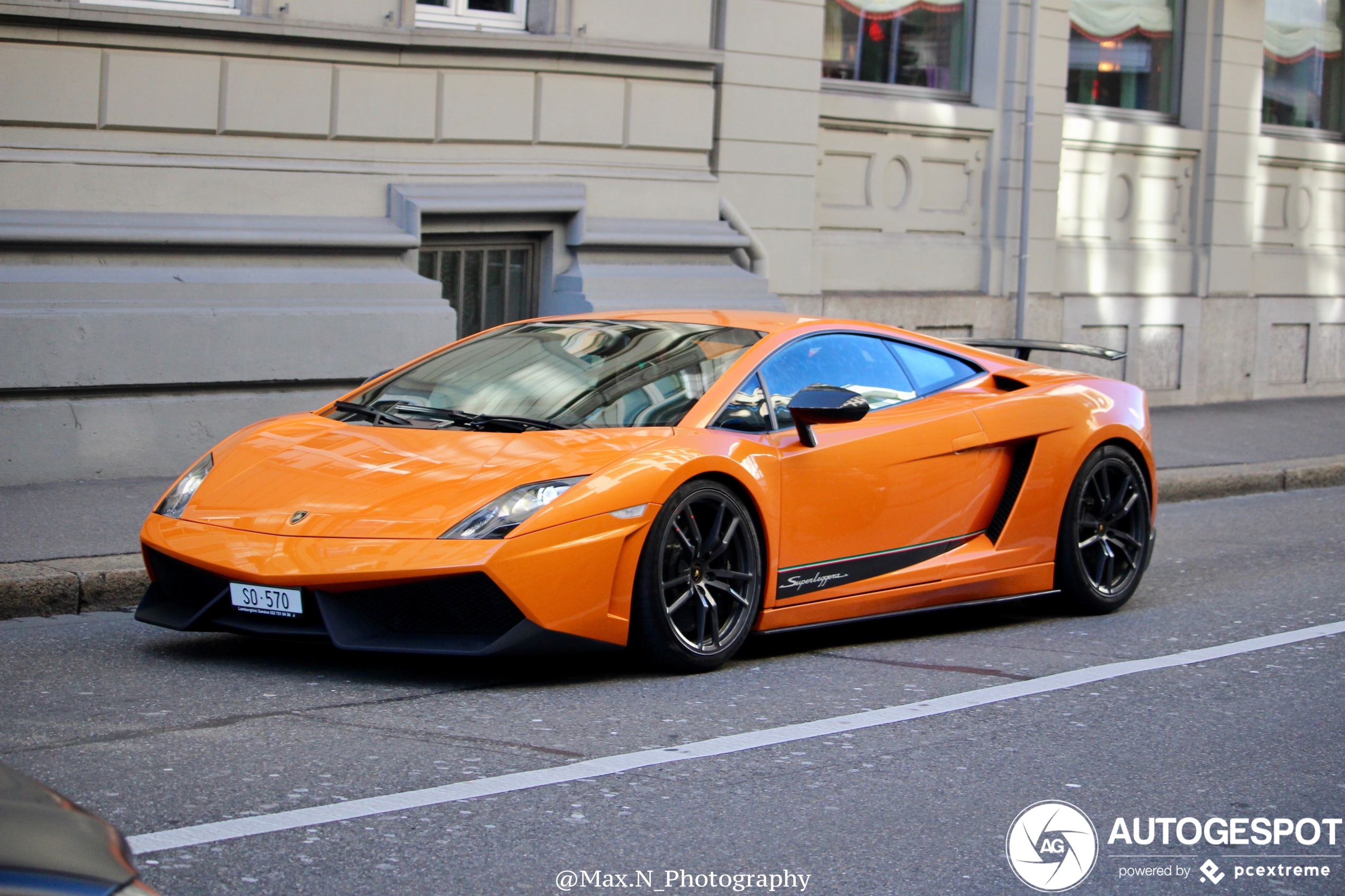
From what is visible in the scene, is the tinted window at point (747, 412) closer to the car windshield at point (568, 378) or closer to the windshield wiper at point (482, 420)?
the car windshield at point (568, 378)

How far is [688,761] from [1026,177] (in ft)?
36.5

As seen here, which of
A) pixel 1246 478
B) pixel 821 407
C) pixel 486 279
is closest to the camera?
pixel 821 407

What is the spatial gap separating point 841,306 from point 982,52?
320 cm

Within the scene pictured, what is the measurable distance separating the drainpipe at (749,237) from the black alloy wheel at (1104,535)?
19.8 feet

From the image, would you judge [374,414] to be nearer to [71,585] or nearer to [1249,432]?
[71,585]

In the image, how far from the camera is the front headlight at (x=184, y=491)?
19.5 ft

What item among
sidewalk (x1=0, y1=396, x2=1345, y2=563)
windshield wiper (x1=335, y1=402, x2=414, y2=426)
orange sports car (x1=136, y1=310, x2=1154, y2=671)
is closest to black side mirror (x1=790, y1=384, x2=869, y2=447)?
orange sports car (x1=136, y1=310, x2=1154, y2=671)

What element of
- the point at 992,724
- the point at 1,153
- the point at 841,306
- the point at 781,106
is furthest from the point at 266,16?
the point at 992,724

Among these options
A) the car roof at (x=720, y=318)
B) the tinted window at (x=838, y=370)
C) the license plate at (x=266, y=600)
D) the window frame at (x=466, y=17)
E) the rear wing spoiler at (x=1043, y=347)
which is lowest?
the license plate at (x=266, y=600)

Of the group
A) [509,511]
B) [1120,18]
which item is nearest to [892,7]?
[1120,18]

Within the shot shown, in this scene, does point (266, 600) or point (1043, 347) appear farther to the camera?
point (1043, 347)

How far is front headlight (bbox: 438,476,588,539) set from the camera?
17.4 feet

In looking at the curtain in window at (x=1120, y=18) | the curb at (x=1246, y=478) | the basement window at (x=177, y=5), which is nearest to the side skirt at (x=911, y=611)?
the curb at (x=1246, y=478)

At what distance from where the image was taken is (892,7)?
15.4 metres
